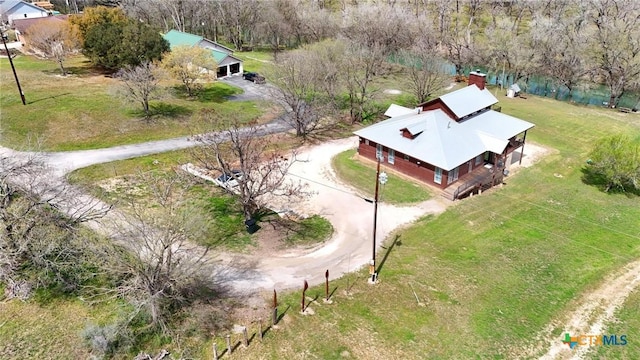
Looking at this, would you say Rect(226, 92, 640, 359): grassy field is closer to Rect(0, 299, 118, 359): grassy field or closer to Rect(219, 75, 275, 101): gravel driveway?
Rect(0, 299, 118, 359): grassy field

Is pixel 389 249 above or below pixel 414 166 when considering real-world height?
below

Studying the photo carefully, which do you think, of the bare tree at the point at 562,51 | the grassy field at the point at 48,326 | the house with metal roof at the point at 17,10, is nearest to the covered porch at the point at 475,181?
the grassy field at the point at 48,326

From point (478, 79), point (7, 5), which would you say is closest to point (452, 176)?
point (478, 79)

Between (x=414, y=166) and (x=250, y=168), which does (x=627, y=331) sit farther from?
(x=250, y=168)

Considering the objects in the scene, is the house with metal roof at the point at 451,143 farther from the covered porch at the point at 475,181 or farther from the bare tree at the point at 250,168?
the bare tree at the point at 250,168

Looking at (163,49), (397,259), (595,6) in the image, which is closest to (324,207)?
(397,259)

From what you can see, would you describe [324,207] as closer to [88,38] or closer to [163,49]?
[163,49]
